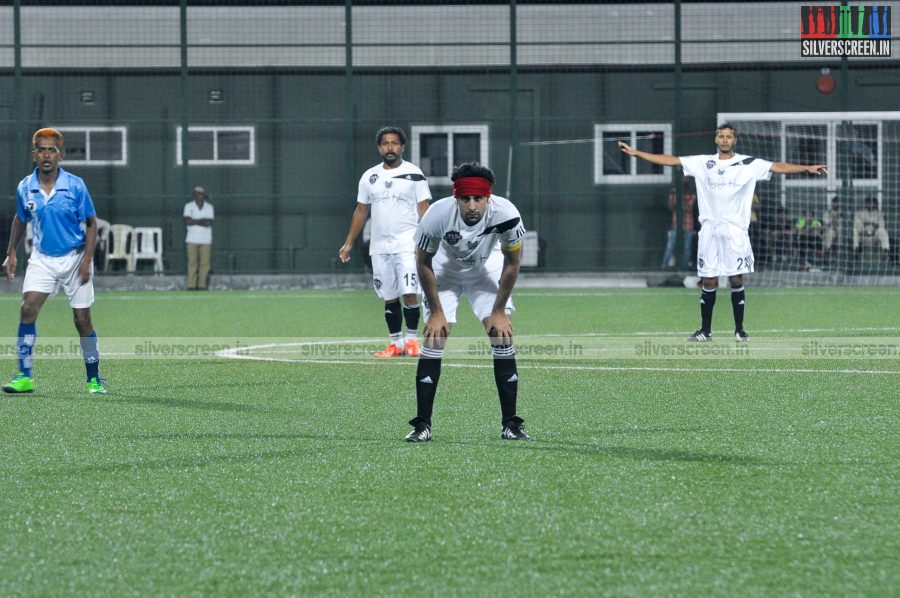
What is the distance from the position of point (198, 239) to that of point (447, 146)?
5.14 m

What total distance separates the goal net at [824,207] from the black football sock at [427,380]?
1792 cm

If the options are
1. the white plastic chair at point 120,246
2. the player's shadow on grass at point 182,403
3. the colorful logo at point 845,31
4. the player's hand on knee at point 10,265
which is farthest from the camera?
the white plastic chair at point 120,246

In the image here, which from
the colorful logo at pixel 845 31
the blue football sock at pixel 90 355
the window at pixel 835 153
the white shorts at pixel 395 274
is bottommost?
the blue football sock at pixel 90 355

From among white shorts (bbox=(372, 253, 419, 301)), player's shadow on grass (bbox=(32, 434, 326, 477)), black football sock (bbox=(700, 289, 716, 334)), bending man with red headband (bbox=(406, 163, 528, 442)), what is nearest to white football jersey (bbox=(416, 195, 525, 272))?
bending man with red headband (bbox=(406, 163, 528, 442))

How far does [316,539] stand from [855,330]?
1072 centimetres

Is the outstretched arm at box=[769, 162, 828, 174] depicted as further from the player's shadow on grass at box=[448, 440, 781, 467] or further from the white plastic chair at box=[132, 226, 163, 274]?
the white plastic chair at box=[132, 226, 163, 274]

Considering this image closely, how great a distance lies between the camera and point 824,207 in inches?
979

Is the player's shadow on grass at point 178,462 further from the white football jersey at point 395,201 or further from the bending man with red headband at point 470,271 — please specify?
the white football jersey at point 395,201

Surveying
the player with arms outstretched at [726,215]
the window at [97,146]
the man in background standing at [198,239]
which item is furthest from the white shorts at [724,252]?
the window at [97,146]

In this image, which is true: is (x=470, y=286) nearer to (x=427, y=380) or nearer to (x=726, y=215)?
(x=427, y=380)

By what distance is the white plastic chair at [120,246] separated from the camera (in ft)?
86.7

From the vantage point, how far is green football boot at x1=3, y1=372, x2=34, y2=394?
355 inches

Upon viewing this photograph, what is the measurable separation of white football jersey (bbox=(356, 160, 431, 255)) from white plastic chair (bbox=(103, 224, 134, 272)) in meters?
15.4

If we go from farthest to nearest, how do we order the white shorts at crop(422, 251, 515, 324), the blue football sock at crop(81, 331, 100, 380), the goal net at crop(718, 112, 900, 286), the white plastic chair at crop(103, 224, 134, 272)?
the white plastic chair at crop(103, 224, 134, 272) → the goal net at crop(718, 112, 900, 286) → the blue football sock at crop(81, 331, 100, 380) → the white shorts at crop(422, 251, 515, 324)
